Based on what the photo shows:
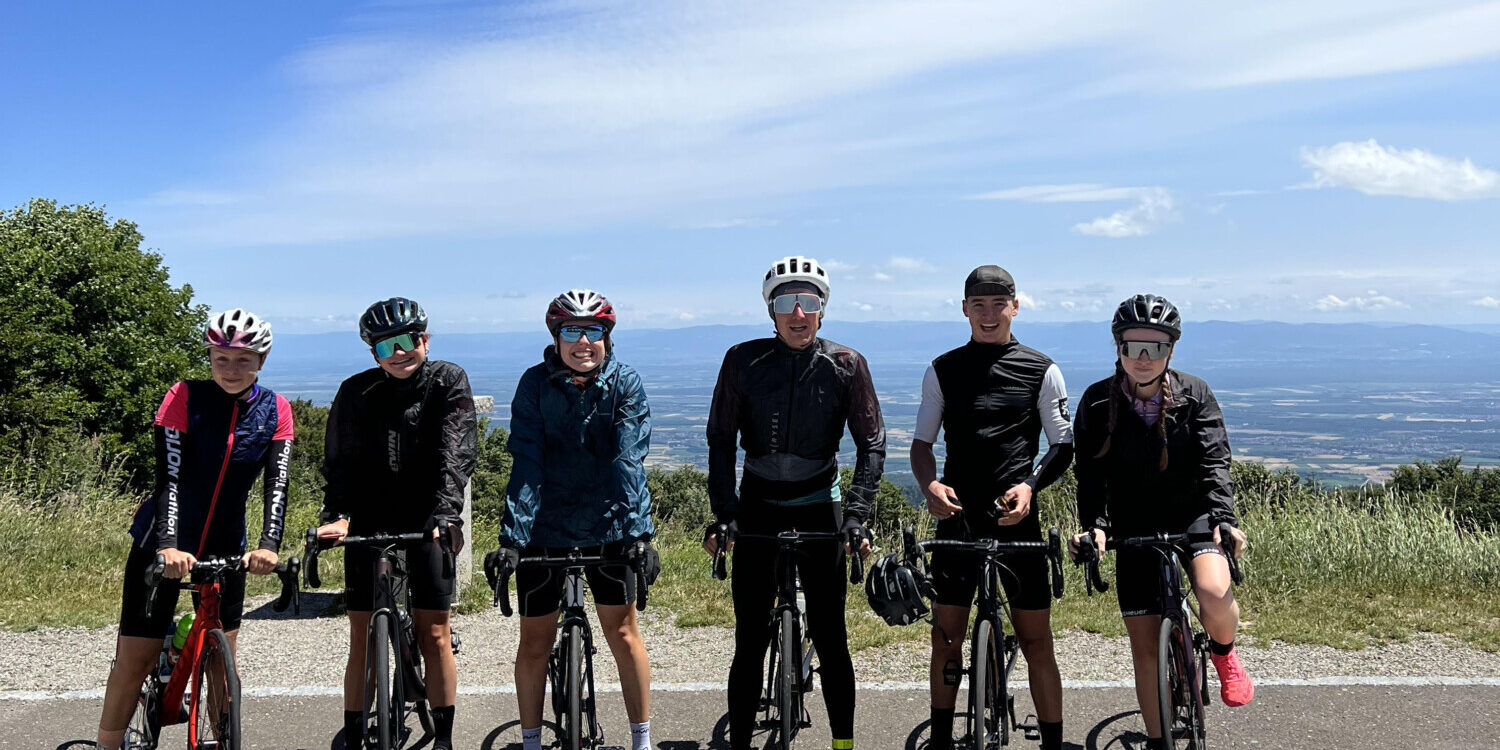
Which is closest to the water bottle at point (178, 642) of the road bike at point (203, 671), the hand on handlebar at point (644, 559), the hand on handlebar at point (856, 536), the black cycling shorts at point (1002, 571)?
the road bike at point (203, 671)

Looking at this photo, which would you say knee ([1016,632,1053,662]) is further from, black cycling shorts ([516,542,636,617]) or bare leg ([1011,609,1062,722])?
black cycling shorts ([516,542,636,617])

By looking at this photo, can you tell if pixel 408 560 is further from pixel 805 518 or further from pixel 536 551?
pixel 805 518

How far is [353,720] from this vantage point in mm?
4668

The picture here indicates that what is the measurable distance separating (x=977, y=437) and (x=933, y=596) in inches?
28.8

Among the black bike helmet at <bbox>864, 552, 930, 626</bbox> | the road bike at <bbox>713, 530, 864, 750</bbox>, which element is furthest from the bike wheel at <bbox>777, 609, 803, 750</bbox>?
the black bike helmet at <bbox>864, 552, 930, 626</bbox>

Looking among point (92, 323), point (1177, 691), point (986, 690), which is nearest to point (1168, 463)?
point (1177, 691)

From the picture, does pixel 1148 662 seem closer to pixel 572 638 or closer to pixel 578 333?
pixel 572 638

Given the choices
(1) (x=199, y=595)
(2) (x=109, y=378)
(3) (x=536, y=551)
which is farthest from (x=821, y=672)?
(2) (x=109, y=378)

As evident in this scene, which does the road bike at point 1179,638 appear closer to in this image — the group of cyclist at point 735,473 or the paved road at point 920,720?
the group of cyclist at point 735,473

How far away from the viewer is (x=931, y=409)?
15.6 feet

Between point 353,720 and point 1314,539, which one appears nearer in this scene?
point 353,720

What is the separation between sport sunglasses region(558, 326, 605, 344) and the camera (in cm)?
448

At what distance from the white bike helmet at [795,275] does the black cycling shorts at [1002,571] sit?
1217 mm

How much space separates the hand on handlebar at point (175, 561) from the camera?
404 cm
